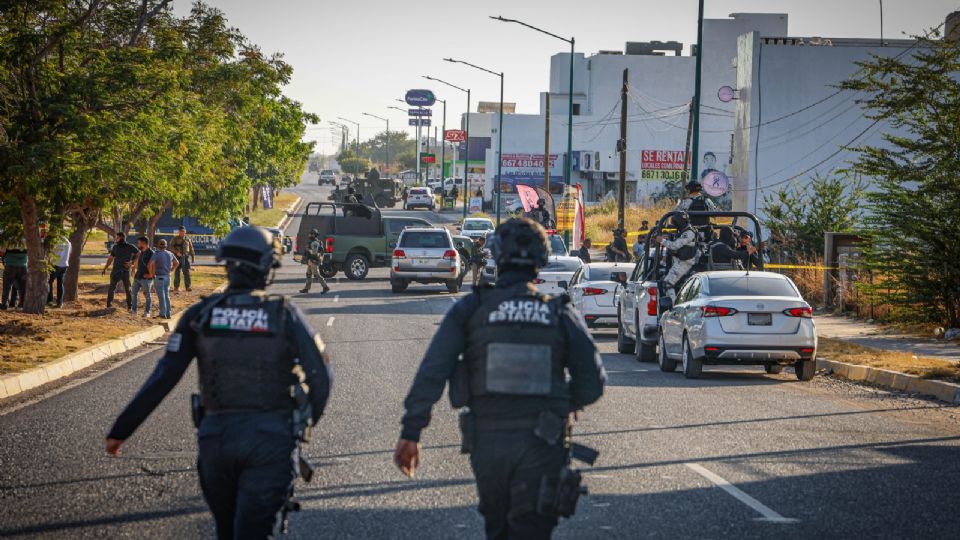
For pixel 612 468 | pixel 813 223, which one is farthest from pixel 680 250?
pixel 813 223

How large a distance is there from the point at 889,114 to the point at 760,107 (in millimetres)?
34248

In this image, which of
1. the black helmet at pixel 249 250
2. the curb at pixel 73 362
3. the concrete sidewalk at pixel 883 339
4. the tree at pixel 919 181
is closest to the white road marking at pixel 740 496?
the black helmet at pixel 249 250

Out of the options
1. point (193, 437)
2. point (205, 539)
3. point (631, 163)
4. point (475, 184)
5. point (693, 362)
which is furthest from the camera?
point (475, 184)

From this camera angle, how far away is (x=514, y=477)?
5293mm

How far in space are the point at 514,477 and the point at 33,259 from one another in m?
20.7

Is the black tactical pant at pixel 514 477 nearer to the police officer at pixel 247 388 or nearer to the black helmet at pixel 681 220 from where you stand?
the police officer at pixel 247 388

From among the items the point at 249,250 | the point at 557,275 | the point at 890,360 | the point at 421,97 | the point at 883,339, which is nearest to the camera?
the point at 249,250

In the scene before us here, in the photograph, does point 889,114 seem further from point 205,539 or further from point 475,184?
point 475,184

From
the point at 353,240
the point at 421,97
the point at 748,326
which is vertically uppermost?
the point at 421,97

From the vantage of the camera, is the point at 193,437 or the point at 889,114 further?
the point at 889,114

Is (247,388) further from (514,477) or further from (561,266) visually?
(561,266)

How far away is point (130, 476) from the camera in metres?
9.79

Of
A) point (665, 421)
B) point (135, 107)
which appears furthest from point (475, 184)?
point (665, 421)

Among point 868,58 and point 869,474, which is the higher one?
point 868,58
